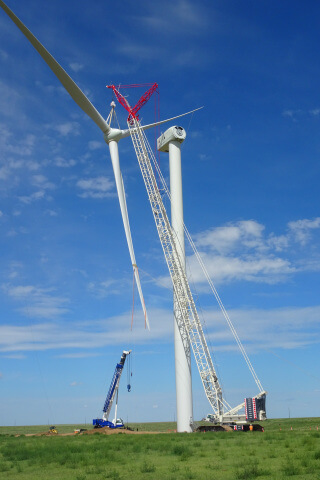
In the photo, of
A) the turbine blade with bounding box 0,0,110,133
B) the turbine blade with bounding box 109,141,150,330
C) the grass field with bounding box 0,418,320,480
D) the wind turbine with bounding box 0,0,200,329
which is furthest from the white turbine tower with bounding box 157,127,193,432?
the grass field with bounding box 0,418,320,480

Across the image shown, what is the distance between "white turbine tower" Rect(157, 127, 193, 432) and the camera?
62062mm

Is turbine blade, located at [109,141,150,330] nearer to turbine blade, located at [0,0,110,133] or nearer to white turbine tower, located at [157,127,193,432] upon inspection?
turbine blade, located at [0,0,110,133]

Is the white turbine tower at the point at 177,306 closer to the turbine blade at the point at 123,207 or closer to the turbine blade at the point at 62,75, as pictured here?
the turbine blade at the point at 123,207

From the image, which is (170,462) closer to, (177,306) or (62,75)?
(62,75)

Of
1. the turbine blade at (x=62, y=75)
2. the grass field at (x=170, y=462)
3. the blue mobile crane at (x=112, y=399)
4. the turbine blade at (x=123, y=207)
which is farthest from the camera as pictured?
the blue mobile crane at (x=112, y=399)

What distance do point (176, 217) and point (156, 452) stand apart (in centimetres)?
4144

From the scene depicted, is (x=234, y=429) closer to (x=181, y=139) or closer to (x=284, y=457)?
(x=284, y=457)

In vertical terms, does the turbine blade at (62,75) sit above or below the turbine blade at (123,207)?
above

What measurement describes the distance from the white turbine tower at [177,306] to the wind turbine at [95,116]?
729 centimetres

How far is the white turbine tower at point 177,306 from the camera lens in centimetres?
6206

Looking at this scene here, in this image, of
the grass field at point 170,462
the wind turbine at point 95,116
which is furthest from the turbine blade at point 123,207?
Result: the grass field at point 170,462

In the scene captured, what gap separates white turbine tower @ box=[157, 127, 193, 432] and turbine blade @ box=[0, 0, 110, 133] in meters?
14.7

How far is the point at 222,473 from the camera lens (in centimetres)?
2117

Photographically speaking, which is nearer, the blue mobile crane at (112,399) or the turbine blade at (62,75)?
the turbine blade at (62,75)
